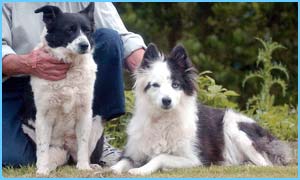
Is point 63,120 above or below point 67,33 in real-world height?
below

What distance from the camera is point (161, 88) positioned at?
5258mm

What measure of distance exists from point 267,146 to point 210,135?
0.49 meters

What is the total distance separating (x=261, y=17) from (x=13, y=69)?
5.79m

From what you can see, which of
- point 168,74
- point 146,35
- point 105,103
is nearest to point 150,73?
point 168,74

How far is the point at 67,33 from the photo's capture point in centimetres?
510

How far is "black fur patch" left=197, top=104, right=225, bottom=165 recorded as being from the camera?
A: 556cm

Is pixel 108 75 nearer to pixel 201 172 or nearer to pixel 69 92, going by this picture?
pixel 69 92

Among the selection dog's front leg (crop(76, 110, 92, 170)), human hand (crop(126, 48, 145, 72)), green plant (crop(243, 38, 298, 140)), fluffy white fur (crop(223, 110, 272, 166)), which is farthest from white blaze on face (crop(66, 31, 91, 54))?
green plant (crop(243, 38, 298, 140))

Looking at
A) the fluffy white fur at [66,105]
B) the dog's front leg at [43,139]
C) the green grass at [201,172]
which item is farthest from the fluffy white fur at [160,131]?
the dog's front leg at [43,139]

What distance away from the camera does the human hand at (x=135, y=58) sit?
18.9 ft

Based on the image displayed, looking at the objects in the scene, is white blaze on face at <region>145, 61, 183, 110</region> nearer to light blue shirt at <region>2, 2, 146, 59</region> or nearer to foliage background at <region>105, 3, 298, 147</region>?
light blue shirt at <region>2, 2, 146, 59</region>

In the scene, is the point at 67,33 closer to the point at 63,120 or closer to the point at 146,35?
the point at 63,120

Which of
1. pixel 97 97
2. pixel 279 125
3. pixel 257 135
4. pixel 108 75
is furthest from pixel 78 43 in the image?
pixel 279 125

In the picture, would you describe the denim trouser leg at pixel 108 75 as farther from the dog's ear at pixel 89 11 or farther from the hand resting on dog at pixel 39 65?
the hand resting on dog at pixel 39 65
